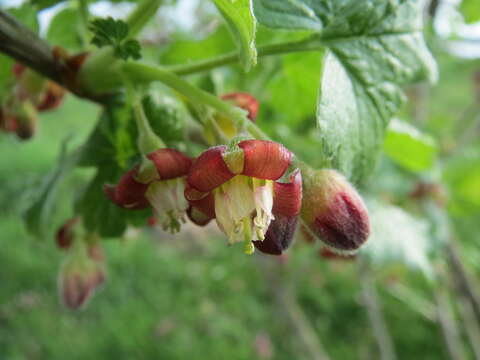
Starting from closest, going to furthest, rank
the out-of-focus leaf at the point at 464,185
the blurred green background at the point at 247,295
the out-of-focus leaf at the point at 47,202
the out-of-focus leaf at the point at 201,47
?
the out-of-focus leaf at the point at 47,202 < the out-of-focus leaf at the point at 201,47 < the out-of-focus leaf at the point at 464,185 < the blurred green background at the point at 247,295

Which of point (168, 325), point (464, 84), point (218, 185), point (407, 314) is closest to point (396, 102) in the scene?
point (218, 185)

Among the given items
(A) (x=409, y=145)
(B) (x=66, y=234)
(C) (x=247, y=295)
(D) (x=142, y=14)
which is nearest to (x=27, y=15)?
(D) (x=142, y=14)

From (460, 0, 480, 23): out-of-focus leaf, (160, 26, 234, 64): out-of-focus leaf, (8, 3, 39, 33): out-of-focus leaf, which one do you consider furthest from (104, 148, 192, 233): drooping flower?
(460, 0, 480, 23): out-of-focus leaf

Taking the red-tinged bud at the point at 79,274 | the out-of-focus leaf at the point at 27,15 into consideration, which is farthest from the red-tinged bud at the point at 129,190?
the red-tinged bud at the point at 79,274

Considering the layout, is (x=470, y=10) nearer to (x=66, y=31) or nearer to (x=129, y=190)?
(x=66, y=31)

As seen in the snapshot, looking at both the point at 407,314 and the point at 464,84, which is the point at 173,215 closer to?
the point at 407,314

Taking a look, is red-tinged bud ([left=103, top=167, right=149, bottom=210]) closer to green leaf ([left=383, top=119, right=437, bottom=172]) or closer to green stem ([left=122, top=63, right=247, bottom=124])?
green stem ([left=122, top=63, right=247, bottom=124])

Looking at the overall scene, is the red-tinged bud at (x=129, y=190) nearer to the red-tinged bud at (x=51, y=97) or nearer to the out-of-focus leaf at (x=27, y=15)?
the out-of-focus leaf at (x=27, y=15)
